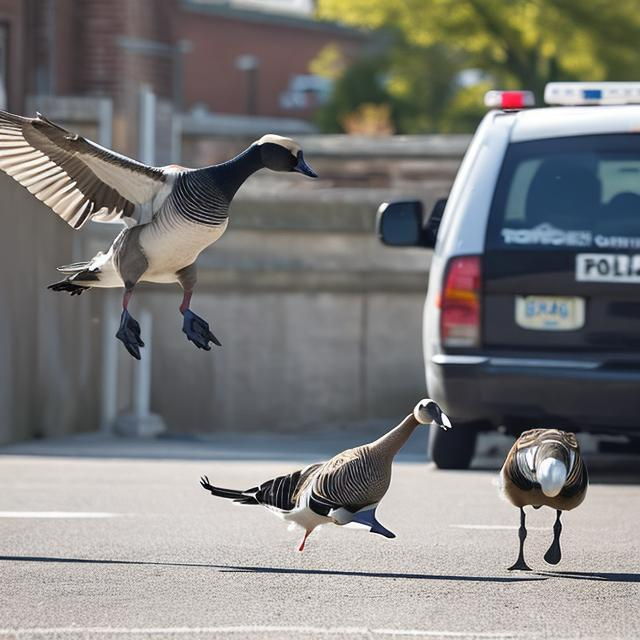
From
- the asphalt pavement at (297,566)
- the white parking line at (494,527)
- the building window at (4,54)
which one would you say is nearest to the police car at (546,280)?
the asphalt pavement at (297,566)

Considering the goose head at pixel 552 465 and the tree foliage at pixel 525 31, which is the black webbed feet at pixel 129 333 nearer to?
the goose head at pixel 552 465

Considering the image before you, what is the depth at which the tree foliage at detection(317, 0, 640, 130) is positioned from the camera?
41.6 metres

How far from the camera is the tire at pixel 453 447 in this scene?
10648 mm

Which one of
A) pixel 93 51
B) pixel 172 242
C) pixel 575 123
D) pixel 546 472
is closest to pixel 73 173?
pixel 172 242

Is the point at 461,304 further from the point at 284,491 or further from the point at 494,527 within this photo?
the point at 284,491

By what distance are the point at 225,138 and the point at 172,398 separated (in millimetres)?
4039

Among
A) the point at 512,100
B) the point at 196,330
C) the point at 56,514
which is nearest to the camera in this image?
the point at 196,330

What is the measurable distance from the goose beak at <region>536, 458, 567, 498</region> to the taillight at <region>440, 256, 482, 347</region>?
3147 mm

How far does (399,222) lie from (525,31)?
33.1m

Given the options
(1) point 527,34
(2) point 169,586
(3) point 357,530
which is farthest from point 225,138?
(1) point 527,34

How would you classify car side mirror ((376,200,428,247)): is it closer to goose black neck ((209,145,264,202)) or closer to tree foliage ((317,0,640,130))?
goose black neck ((209,145,264,202))

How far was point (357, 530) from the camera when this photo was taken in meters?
8.28

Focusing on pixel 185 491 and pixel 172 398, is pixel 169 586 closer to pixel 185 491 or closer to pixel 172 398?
pixel 185 491

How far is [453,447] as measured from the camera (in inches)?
425
